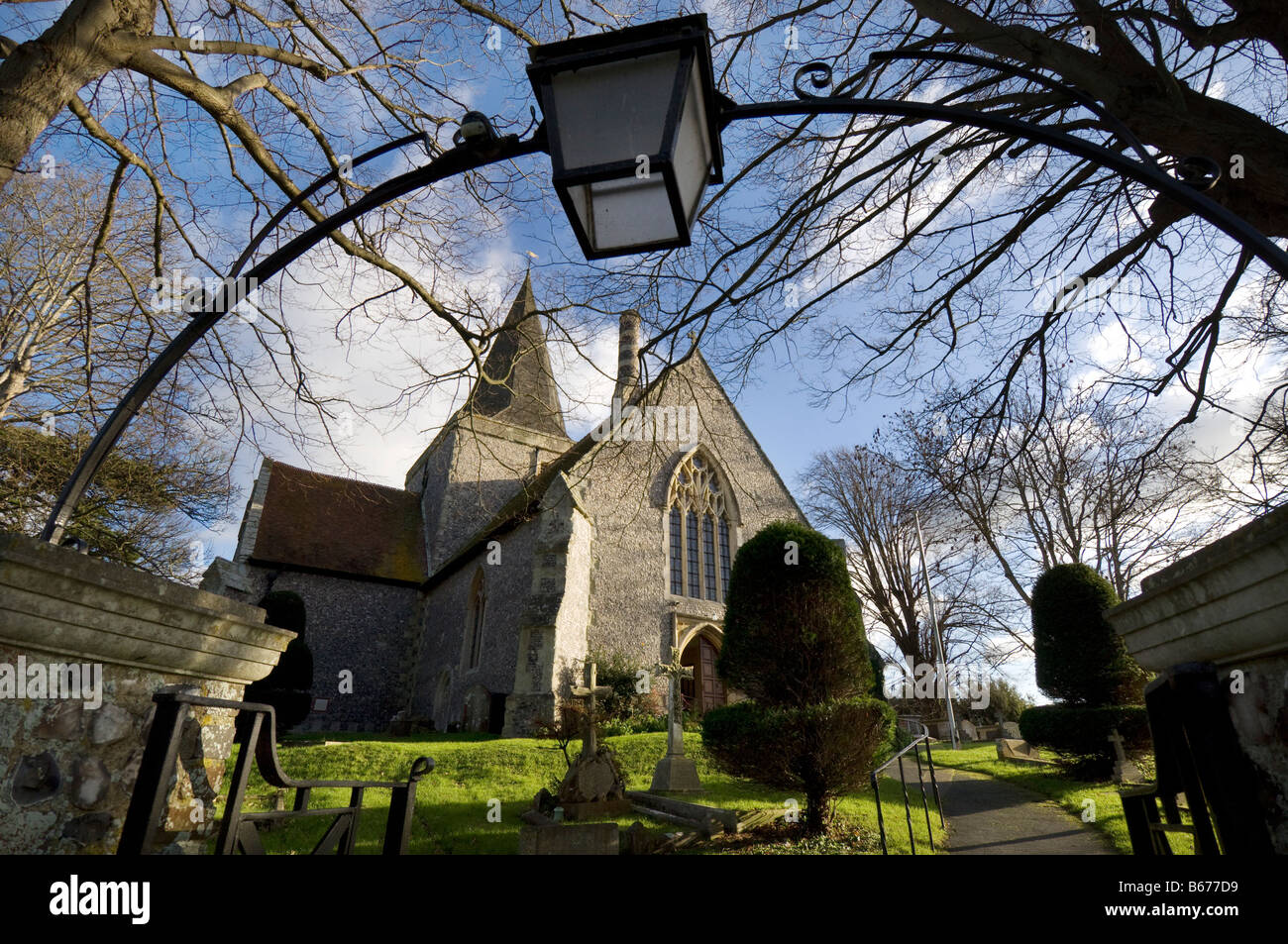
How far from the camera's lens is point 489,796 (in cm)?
898

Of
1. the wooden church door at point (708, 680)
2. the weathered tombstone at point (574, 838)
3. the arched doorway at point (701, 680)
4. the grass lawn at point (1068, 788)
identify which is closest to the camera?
the weathered tombstone at point (574, 838)

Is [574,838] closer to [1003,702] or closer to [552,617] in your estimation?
[552,617]

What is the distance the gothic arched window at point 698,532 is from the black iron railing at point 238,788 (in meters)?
16.0

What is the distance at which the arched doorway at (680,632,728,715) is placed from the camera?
17391 millimetres

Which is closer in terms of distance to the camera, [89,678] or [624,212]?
[89,678]

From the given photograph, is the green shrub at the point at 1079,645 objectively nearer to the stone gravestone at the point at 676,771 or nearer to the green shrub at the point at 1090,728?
the green shrub at the point at 1090,728

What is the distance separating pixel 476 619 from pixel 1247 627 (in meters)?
18.3

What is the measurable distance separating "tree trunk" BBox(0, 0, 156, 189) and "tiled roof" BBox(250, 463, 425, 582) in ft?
56.6

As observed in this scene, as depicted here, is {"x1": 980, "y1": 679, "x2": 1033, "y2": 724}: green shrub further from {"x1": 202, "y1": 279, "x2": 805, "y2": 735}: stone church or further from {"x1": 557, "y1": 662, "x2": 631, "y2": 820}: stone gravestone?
{"x1": 557, "y1": 662, "x2": 631, "y2": 820}: stone gravestone

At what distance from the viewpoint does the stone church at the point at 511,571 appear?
15.7 meters

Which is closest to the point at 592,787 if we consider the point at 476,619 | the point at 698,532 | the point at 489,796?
the point at 489,796

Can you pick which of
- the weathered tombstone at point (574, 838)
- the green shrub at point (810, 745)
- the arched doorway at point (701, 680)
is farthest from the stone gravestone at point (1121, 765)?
the weathered tombstone at point (574, 838)

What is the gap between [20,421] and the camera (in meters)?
12.4

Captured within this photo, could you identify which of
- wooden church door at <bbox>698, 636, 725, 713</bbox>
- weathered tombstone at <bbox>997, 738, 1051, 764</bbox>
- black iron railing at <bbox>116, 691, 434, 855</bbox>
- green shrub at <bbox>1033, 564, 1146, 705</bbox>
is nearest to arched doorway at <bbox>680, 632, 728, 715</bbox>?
wooden church door at <bbox>698, 636, 725, 713</bbox>
